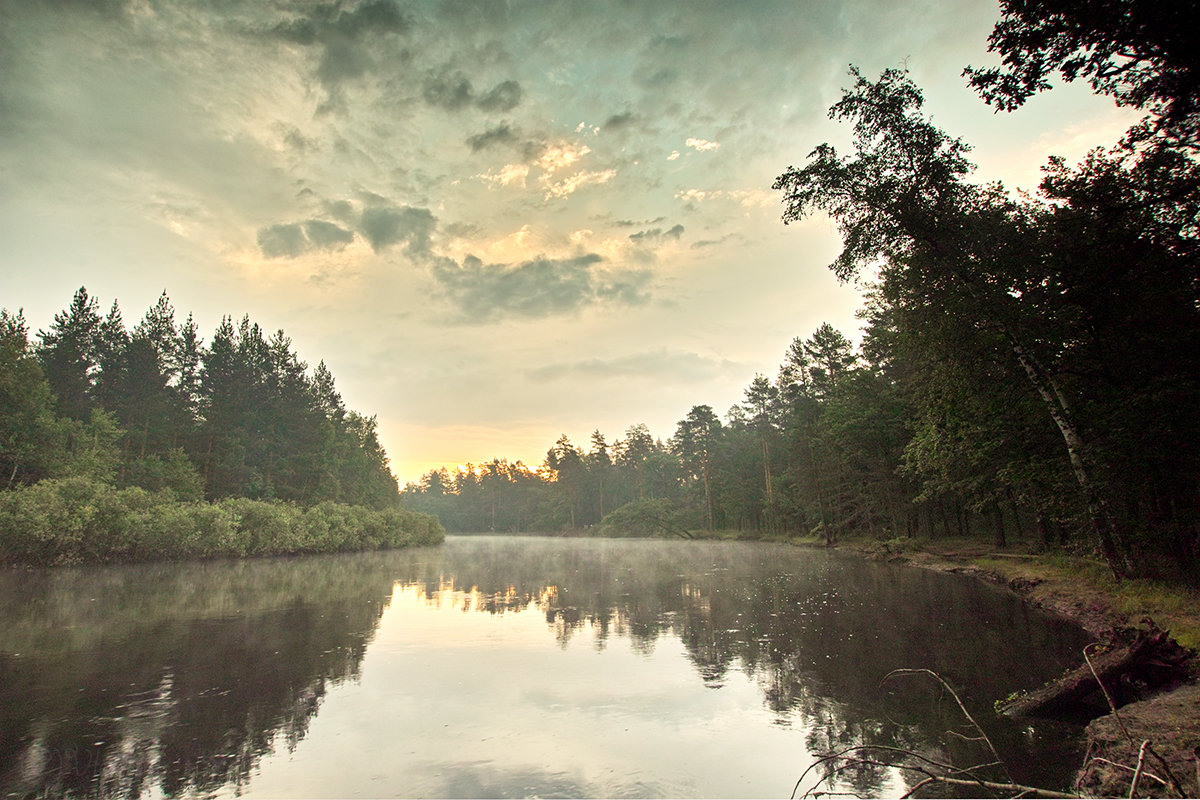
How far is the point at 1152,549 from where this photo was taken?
1589 centimetres

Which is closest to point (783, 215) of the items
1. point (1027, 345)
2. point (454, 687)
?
point (1027, 345)

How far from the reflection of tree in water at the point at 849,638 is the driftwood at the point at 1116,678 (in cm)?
53

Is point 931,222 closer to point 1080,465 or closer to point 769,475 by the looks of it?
point 1080,465

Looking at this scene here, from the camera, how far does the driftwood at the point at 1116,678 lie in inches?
306

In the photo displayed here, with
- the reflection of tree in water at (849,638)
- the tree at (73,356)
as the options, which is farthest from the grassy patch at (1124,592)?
the tree at (73,356)

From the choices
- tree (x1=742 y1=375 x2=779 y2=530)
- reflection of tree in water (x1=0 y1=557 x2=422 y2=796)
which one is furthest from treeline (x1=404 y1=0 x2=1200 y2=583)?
tree (x1=742 y1=375 x2=779 y2=530)

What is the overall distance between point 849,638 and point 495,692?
8.31 meters

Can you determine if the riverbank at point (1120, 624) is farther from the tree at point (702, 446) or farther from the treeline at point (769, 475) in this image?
the tree at point (702, 446)

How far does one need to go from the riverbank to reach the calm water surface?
2.34 feet

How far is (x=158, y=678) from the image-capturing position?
9.66m

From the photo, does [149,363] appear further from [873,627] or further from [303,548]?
[873,627]

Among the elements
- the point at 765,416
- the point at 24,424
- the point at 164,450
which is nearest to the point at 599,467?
the point at 765,416

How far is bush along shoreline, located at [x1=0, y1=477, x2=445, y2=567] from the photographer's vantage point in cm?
2616

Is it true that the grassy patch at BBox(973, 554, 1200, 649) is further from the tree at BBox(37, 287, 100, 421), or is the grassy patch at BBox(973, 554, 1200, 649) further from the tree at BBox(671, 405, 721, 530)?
the tree at BBox(37, 287, 100, 421)
